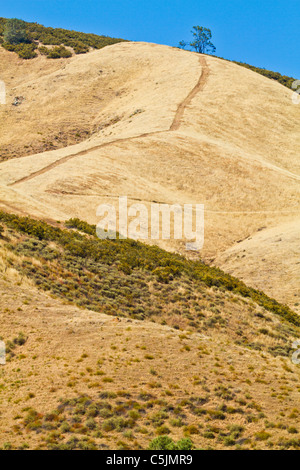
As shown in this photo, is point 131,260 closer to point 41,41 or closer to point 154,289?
point 154,289

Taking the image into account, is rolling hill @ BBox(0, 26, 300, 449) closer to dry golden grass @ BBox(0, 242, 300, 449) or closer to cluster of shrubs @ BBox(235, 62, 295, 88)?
dry golden grass @ BBox(0, 242, 300, 449)

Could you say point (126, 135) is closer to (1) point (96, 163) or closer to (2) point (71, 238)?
(1) point (96, 163)
